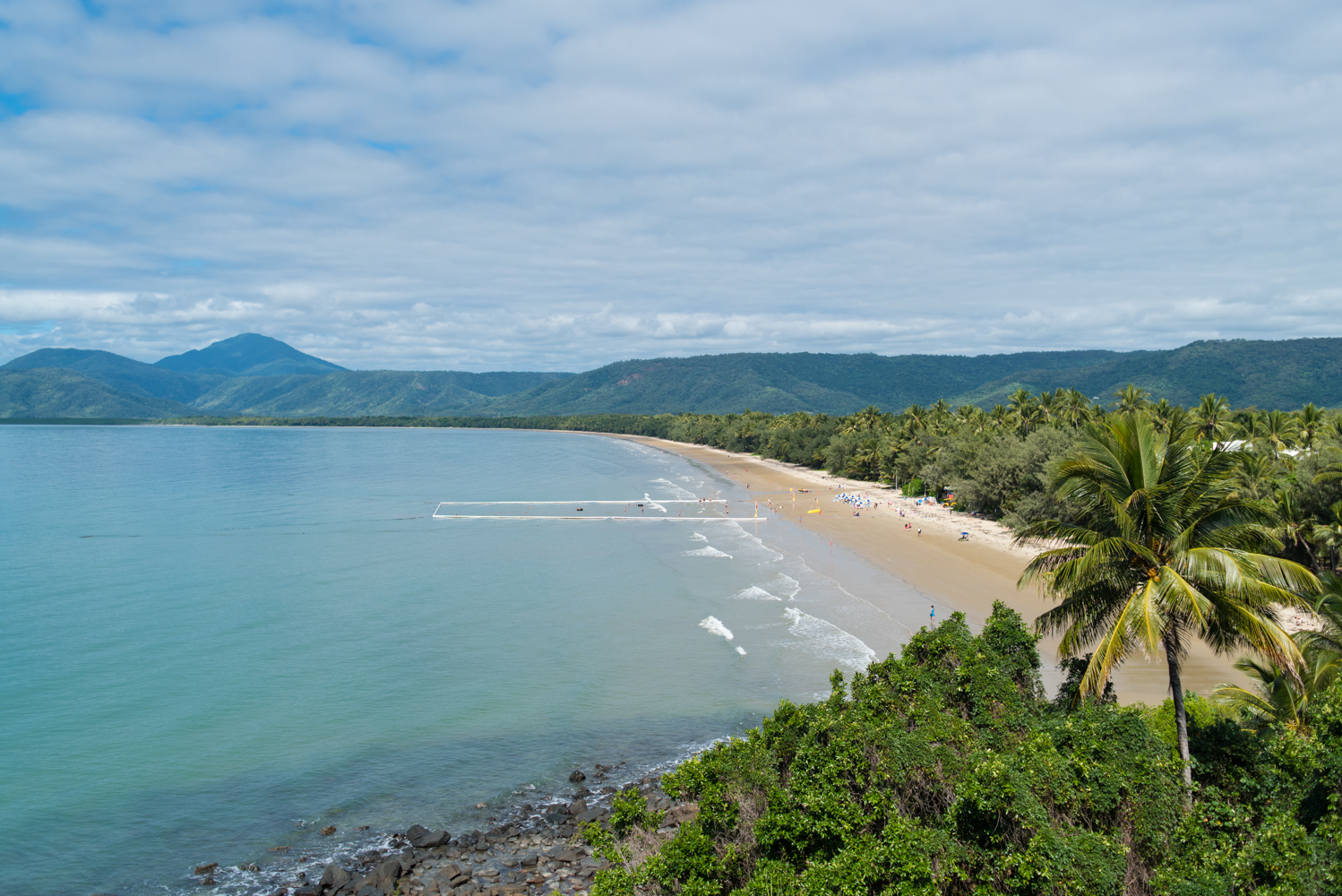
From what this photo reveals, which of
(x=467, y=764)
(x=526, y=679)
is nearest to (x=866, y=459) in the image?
(x=526, y=679)

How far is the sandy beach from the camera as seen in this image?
86.9 ft

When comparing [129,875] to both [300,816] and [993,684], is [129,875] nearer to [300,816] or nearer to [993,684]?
[300,816]

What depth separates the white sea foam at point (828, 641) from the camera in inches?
1147

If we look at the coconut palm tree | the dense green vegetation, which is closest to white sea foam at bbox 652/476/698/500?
the coconut palm tree

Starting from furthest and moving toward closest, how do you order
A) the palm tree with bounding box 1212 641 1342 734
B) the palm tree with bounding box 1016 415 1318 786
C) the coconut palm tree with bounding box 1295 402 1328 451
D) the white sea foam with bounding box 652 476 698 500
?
1. the white sea foam with bounding box 652 476 698 500
2. the coconut palm tree with bounding box 1295 402 1328 451
3. the palm tree with bounding box 1212 641 1342 734
4. the palm tree with bounding box 1016 415 1318 786

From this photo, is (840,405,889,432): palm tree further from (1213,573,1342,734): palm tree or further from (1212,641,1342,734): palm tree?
(1213,573,1342,734): palm tree

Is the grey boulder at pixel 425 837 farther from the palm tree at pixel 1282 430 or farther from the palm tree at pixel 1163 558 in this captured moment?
the palm tree at pixel 1282 430

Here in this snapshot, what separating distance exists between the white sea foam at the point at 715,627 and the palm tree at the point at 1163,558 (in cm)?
2059

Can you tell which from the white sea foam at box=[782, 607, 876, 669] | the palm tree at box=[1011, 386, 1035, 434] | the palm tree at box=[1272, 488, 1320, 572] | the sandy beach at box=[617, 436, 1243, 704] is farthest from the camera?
the palm tree at box=[1011, 386, 1035, 434]

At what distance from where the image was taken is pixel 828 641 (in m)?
31.7

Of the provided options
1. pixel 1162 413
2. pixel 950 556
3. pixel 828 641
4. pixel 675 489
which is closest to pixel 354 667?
pixel 828 641

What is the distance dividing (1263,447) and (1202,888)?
43.8 meters

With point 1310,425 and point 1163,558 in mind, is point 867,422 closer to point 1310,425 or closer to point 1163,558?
point 1310,425

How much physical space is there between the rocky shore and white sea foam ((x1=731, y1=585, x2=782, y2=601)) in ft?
65.9
